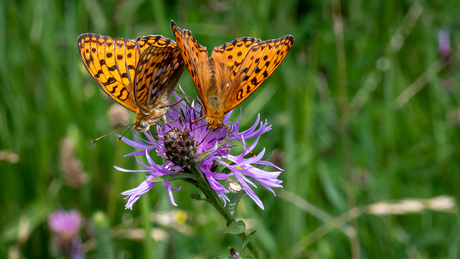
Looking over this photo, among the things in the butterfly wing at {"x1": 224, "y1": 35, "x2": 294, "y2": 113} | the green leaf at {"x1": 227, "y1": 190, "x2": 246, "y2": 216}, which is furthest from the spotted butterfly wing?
the green leaf at {"x1": 227, "y1": 190, "x2": 246, "y2": 216}

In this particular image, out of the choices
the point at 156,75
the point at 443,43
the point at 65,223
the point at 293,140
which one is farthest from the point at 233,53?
the point at 443,43

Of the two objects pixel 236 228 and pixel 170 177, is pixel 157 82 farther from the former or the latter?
pixel 236 228

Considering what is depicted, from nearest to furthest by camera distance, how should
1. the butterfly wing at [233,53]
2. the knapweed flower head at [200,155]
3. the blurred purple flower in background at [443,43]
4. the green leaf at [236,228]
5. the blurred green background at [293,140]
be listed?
the green leaf at [236,228]
the knapweed flower head at [200,155]
the butterfly wing at [233,53]
the blurred green background at [293,140]
the blurred purple flower in background at [443,43]

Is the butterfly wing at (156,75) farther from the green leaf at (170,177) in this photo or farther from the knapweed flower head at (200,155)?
the green leaf at (170,177)

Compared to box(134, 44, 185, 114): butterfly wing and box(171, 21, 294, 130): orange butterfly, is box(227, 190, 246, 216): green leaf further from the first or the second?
box(134, 44, 185, 114): butterfly wing

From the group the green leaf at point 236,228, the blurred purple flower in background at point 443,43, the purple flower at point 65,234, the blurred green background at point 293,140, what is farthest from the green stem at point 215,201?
the blurred purple flower in background at point 443,43
